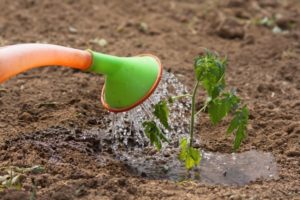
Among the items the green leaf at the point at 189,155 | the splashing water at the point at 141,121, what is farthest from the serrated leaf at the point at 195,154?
the splashing water at the point at 141,121

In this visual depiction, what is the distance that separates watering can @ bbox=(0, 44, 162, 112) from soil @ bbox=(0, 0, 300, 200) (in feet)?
0.87

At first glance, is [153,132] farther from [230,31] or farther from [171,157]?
[230,31]

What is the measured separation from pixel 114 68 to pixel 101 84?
78 centimetres

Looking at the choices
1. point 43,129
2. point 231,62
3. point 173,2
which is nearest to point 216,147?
point 43,129

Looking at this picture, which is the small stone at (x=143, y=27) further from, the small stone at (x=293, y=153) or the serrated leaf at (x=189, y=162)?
the serrated leaf at (x=189, y=162)

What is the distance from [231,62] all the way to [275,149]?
1309 mm

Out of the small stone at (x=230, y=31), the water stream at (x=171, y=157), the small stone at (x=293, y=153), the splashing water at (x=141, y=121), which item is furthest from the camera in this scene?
the small stone at (x=230, y=31)

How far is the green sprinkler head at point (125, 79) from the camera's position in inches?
131

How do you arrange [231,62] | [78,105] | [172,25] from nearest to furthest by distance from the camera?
1. [78,105]
2. [231,62]
3. [172,25]

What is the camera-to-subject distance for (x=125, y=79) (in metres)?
3.39

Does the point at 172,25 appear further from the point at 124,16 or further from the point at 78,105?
the point at 78,105

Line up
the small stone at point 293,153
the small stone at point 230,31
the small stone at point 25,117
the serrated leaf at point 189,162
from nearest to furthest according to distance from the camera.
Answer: the serrated leaf at point 189,162 < the small stone at point 293,153 < the small stone at point 25,117 < the small stone at point 230,31

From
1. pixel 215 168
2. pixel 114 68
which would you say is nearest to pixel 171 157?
pixel 215 168

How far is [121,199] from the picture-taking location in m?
2.89
